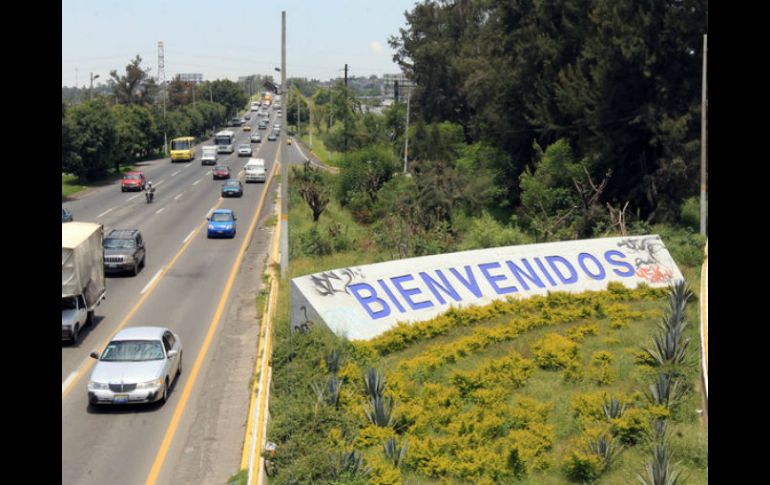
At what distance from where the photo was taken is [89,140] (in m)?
66.7

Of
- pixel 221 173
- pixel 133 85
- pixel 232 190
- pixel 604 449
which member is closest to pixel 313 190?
pixel 232 190

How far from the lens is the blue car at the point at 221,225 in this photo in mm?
41875

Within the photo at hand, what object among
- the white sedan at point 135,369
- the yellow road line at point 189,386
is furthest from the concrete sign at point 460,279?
the white sedan at point 135,369

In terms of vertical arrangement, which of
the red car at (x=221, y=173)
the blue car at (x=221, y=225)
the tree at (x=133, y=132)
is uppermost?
the tree at (x=133, y=132)

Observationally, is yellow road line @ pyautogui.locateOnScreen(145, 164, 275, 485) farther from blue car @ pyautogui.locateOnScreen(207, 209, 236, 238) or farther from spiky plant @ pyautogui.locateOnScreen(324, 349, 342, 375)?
blue car @ pyautogui.locateOnScreen(207, 209, 236, 238)

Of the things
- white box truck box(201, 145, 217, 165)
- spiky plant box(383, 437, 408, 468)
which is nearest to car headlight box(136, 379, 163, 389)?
spiky plant box(383, 437, 408, 468)

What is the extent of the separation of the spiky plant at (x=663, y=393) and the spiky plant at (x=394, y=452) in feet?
19.3

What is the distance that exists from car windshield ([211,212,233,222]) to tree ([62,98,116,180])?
26.0 metres

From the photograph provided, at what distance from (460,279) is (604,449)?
1041cm

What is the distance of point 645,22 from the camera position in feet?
139

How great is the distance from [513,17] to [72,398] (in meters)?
45.1

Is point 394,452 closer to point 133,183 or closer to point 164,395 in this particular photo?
point 164,395

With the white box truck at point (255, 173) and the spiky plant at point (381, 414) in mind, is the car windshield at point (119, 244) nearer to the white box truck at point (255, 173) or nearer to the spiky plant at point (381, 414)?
the spiky plant at point (381, 414)
